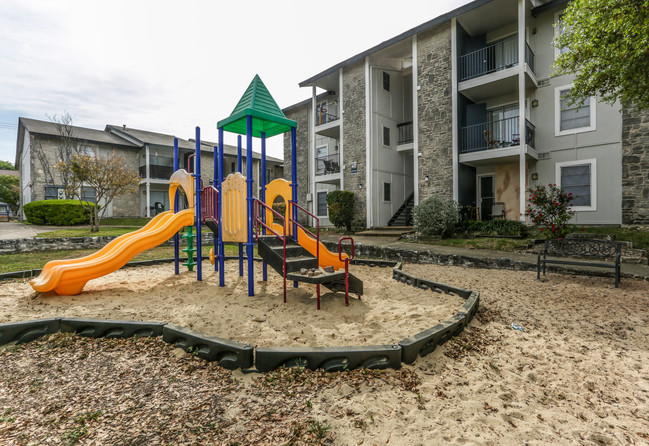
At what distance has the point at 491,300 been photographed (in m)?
5.39

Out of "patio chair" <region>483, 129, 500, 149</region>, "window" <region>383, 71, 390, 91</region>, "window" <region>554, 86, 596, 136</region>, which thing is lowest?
"patio chair" <region>483, 129, 500, 149</region>

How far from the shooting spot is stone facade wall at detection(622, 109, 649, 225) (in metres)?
11.2

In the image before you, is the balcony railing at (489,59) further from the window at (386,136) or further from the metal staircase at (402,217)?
the metal staircase at (402,217)

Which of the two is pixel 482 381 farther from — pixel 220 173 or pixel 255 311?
pixel 220 173

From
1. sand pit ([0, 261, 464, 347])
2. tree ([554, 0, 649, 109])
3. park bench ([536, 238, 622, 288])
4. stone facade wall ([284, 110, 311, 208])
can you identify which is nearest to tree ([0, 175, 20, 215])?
stone facade wall ([284, 110, 311, 208])

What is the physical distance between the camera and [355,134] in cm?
1805

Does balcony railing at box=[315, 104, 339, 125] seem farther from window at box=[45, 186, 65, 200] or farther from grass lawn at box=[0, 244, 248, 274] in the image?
window at box=[45, 186, 65, 200]

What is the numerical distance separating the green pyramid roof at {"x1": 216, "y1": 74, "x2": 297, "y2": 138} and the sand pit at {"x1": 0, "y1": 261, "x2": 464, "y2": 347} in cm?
336

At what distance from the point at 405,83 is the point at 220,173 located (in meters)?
16.5

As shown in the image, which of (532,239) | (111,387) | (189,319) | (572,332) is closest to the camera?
(111,387)

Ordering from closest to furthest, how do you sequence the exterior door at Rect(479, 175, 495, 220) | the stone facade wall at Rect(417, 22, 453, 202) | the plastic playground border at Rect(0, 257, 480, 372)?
the plastic playground border at Rect(0, 257, 480, 372), the stone facade wall at Rect(417, 22, 453, 202), the exterior door at Rect(479, 175, 495, 220)

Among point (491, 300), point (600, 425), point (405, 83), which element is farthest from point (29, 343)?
point (405, 83)

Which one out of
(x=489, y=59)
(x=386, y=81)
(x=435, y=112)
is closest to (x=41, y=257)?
(x=435, y=112)

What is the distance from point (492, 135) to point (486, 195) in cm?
288
